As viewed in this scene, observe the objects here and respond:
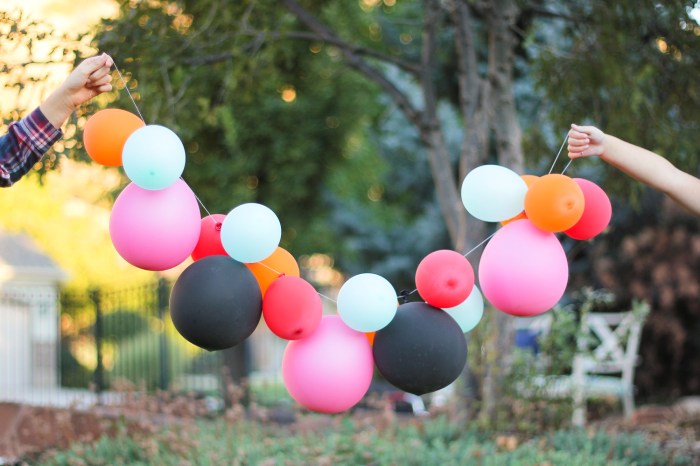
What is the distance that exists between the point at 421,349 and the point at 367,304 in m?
0.24

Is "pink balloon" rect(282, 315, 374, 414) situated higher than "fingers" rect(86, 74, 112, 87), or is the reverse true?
"fingers" rect(86, 74, 112, 87)

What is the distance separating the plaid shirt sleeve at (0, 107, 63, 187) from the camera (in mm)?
2770

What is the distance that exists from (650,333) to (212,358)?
250 inches

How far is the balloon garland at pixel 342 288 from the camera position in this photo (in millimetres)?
2734

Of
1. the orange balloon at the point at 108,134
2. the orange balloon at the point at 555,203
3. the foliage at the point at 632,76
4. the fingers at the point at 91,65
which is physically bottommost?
the orange balloon at the point at 555,203

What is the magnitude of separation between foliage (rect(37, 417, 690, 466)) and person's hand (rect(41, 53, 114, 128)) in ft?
7.87

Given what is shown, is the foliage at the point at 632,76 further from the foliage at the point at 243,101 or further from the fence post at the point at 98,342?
the fence post at the point at 98,342

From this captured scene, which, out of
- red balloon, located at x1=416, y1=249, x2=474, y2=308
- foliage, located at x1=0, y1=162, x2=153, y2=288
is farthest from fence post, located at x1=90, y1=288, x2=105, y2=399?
foliage, located at x1=0, y1=162, x2=153, y2=288

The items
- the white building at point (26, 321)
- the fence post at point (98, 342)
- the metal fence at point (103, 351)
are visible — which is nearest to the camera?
the fence post at point (98, 342)

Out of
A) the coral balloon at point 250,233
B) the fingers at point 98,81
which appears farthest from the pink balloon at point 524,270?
the fingers at point 98,81

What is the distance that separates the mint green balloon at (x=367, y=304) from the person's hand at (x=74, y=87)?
113 cm

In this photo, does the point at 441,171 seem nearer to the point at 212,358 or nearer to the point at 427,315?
the point at 427,315

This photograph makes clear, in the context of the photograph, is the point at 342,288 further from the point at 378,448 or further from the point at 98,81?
the point at 378,448

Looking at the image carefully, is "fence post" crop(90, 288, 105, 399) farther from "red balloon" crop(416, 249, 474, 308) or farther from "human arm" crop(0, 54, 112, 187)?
"red balloon" crop(416, 249, 474, 308)
